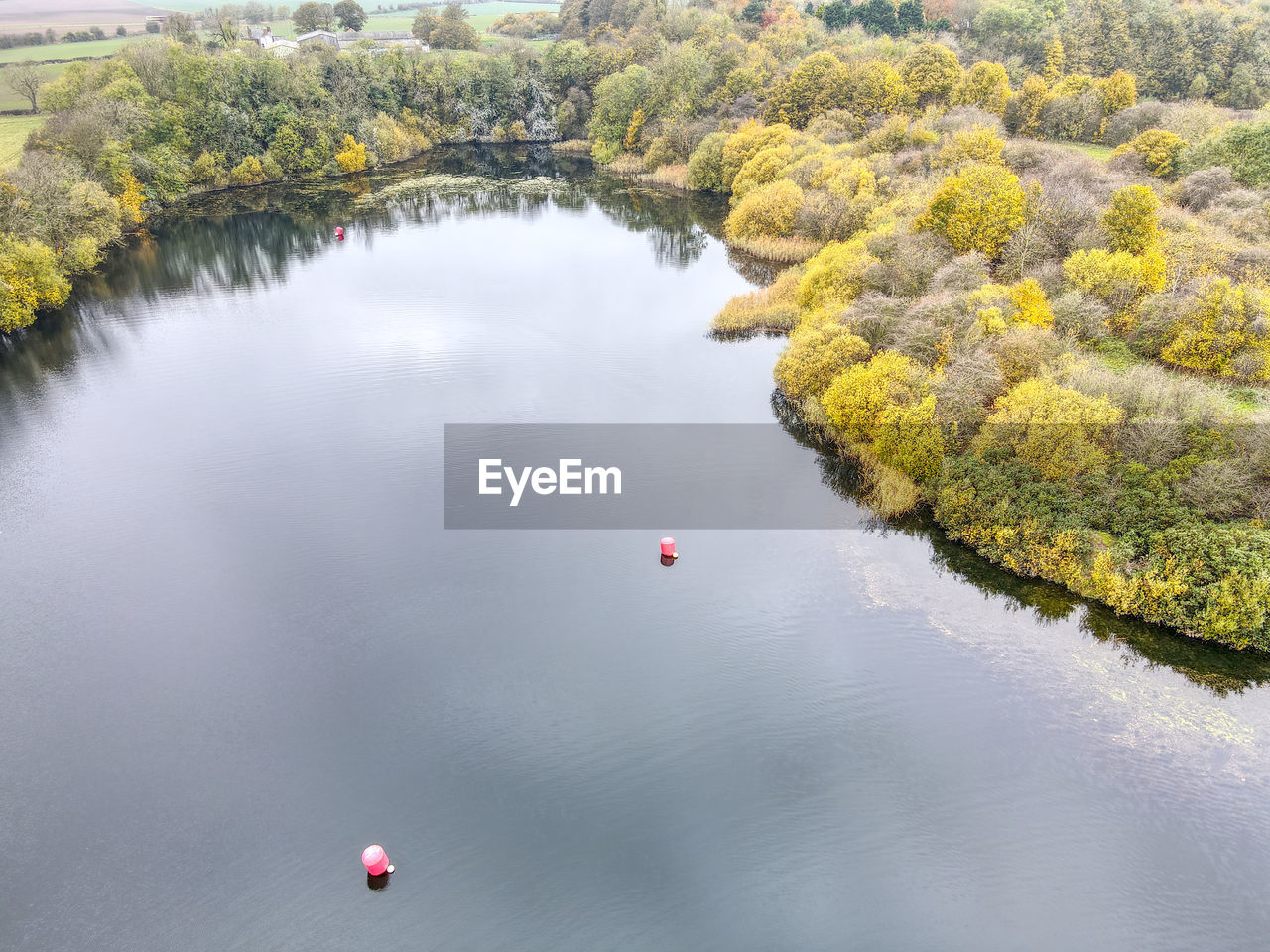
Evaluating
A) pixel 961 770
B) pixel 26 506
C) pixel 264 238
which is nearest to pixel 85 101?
pixel 264 238

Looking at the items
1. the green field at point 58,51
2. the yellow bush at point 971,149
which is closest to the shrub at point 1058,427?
the yellow bush at point 971,149

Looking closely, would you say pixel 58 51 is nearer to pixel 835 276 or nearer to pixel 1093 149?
pixel 835 276

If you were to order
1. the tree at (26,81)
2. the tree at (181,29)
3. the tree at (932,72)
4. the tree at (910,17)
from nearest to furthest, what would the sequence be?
the tree at (932,72), the tree at (26,81), the tree at (181,29), the tree at (910,17)

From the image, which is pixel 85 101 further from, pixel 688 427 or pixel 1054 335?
pixel 1054 335

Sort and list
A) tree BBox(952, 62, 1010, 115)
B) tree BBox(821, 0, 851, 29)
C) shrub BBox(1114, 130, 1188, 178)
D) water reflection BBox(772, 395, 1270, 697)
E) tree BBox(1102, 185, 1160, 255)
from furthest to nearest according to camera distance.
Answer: tree BBox(821, 0, 851, 29) < tree BBox(952, 62, 1010, 115) < shrub BBox(1114, 130, 1188, 178) < tree BBox(1102, 185, 1160, 255) < water reflection BBox(772, 395, 1270, 697)

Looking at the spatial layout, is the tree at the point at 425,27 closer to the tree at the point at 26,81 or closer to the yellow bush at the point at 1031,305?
the tree at the point at 26,81

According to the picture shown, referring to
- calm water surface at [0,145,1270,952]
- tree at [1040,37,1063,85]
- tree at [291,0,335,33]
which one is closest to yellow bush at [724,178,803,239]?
calm water surface at [0,145,1270,952]

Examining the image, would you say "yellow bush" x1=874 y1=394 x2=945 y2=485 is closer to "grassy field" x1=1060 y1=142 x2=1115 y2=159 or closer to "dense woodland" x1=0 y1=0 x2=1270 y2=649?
"dense woodland" x1=0 y1=0 x2=1270 y2=649
